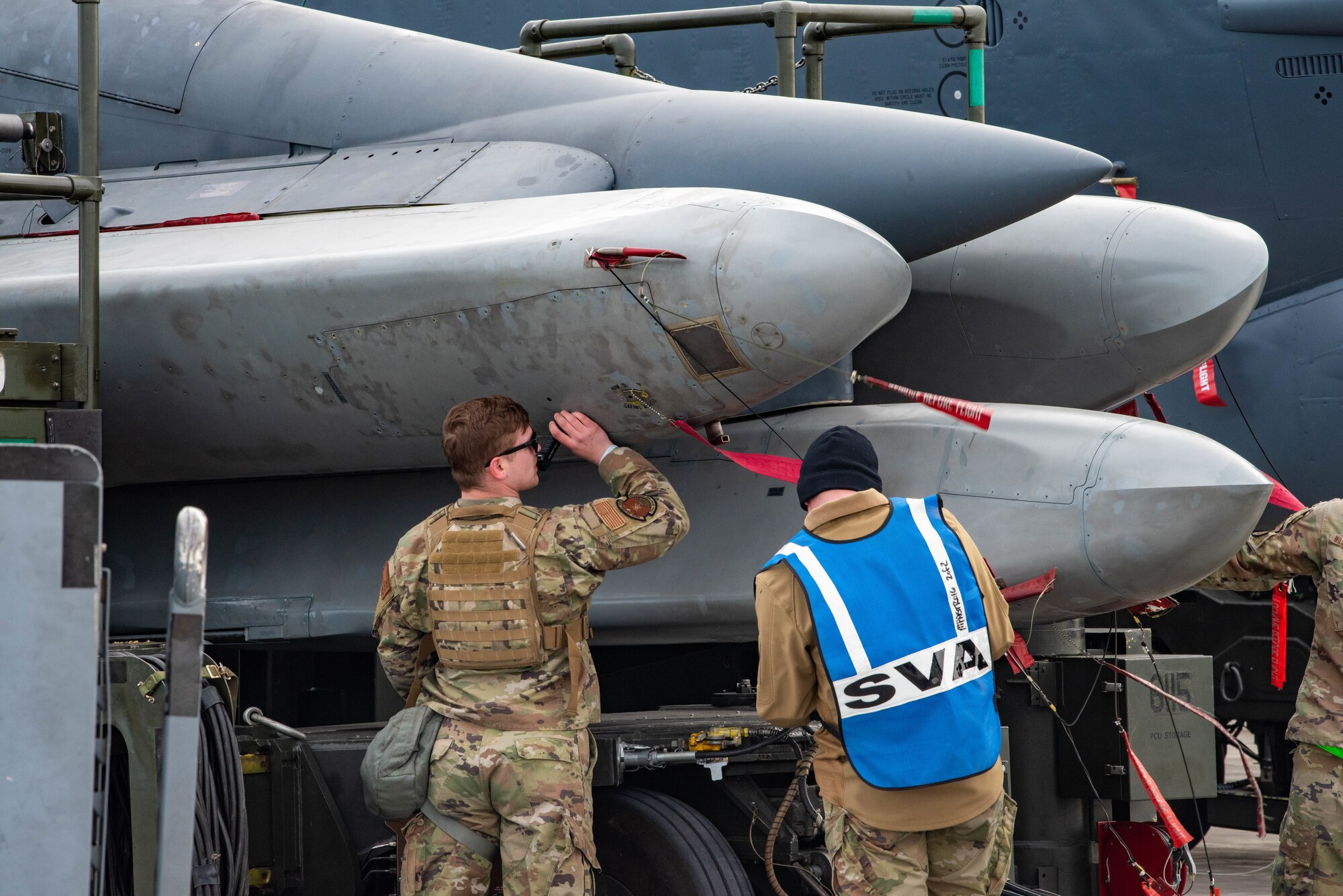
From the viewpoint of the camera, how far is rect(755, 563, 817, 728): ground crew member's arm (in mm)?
3432

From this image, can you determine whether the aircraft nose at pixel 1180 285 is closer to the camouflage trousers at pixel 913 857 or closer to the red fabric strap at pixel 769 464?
the red fabric strap at pixel 769 464

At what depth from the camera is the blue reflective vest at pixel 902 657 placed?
3330 millimetres

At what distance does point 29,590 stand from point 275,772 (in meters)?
1.90

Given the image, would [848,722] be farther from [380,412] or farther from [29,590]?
[380,412]

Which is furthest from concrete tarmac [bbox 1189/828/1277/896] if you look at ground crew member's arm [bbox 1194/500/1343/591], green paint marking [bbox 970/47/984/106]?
green paint marking [bbox 970/47/984/106]

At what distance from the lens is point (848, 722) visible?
337 cm

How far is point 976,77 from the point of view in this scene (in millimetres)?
5859

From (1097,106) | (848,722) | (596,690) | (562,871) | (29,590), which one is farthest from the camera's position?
(1097,106)

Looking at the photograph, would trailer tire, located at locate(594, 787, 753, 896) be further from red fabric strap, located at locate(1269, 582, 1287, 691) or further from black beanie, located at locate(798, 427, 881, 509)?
red fabric strap, located at locate(1269, 582, 1287, 691)

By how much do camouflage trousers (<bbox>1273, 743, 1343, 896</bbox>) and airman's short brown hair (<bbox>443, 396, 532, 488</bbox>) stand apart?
273 cm

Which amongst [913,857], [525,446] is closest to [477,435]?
[525,446]

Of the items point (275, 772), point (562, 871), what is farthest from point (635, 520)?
point (275, 772)

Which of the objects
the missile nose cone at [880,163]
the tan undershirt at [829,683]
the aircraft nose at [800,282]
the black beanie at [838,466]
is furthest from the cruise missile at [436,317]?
the tan undershirt at [829,683]

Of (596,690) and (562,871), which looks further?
(596,690)
